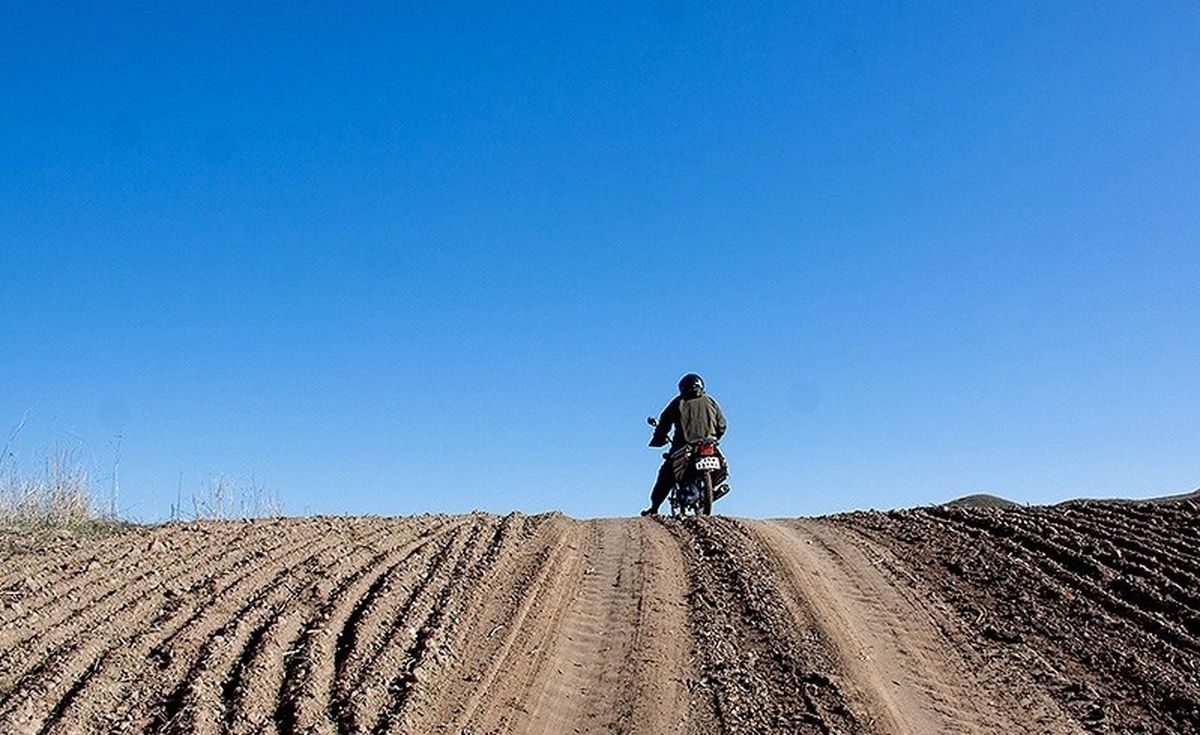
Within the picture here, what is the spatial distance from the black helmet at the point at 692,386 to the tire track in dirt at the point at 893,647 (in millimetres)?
5277

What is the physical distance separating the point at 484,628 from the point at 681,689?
1.66m

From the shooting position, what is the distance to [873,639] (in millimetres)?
8008

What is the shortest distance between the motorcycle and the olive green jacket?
173mm

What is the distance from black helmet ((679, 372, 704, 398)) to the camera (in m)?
16.6

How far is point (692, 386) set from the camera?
→ 1658cm

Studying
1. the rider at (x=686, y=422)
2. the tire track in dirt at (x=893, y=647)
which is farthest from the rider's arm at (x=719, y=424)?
the tire track in dirt at (x=893, y=647)

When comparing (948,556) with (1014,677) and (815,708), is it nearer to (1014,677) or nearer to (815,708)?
(1014,677)

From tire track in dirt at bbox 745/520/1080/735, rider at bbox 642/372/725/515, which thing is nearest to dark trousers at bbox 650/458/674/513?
rider at bbox 642/372/725/515

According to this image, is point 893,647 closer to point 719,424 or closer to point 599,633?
point 599,633

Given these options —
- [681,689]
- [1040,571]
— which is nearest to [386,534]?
[681,689]

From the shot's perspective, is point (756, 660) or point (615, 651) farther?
point (615, 651)

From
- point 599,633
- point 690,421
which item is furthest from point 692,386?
point 599,633

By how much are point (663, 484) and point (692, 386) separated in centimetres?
149

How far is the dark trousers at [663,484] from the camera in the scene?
16641 mm
